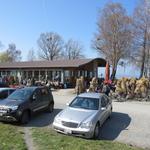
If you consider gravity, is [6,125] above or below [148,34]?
below

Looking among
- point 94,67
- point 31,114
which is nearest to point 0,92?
point 31,114

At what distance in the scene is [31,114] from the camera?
1459 centimetres

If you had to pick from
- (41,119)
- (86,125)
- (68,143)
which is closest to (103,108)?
(86,125)

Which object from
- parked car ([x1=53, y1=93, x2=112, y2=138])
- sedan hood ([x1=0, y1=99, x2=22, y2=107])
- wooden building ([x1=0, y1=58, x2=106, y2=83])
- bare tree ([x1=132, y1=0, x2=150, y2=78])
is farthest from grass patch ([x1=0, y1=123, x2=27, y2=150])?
bare tree ([x1=132, y1=0, x2=150, y2=78])

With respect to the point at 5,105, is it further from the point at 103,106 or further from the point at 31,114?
the point at 103,106

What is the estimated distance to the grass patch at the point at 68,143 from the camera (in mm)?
9844

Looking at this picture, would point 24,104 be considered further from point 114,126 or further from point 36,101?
point 114,126

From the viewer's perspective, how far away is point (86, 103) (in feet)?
43.9

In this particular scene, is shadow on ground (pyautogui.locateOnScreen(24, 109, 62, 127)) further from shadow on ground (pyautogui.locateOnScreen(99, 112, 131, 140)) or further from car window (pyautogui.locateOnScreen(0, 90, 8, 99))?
shadow on ground (pyautogui.locateOnScreen(99, 112, 131, 140))

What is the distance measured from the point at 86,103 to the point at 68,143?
132 inches

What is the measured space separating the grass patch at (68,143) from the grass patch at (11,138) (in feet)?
1.83

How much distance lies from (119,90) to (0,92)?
36.2ft

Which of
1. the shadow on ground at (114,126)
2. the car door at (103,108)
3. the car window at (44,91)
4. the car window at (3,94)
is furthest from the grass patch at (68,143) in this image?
the car window at (3,94)

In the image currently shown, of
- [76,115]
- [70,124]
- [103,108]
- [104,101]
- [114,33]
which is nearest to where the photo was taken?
[70,124]
